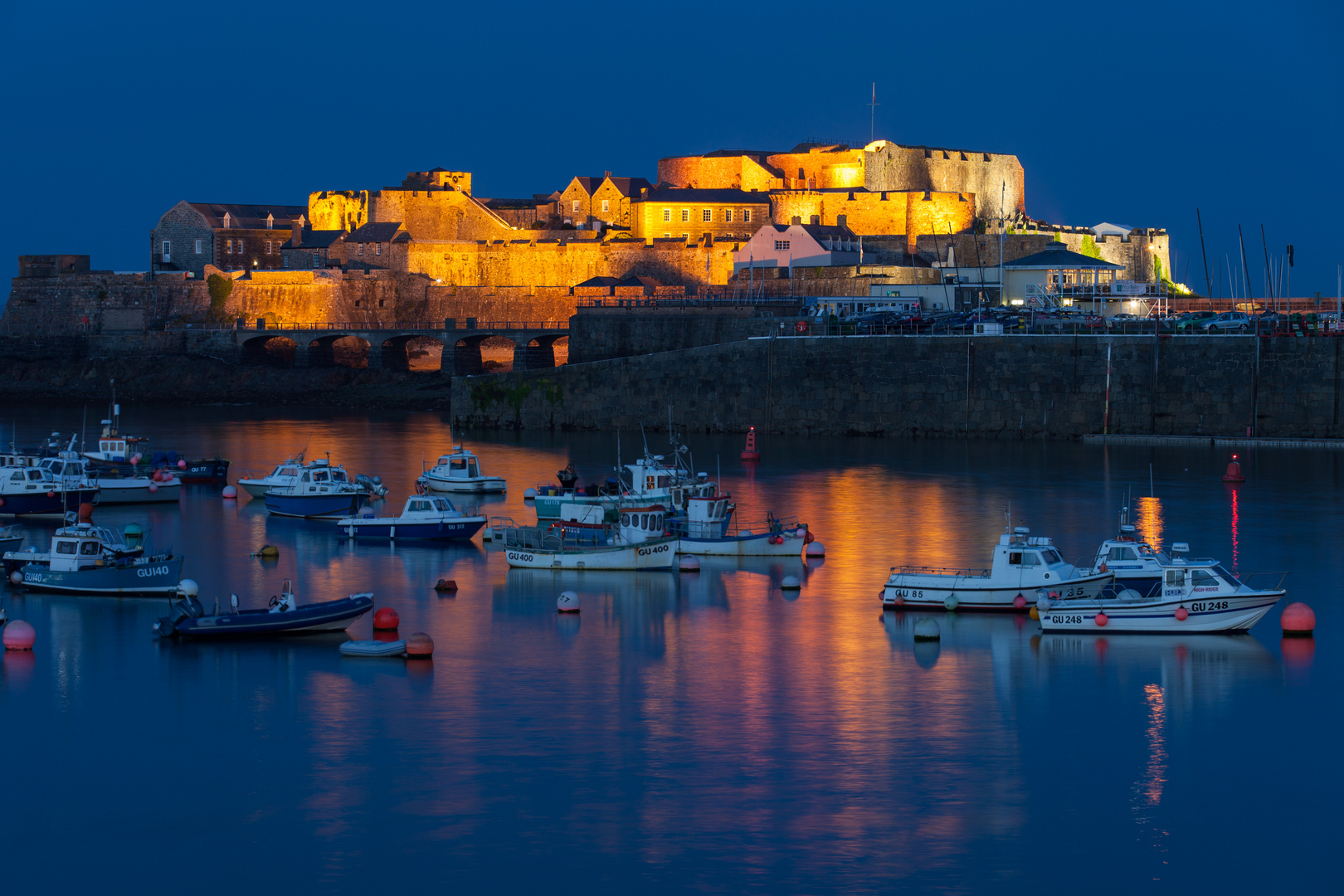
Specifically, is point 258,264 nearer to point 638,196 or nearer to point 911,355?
point 638,196

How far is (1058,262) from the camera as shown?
5391cm

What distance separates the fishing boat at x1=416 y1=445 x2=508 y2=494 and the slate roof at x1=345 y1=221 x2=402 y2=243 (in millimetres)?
37126

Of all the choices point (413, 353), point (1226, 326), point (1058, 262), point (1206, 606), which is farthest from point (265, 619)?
point (413, 353)

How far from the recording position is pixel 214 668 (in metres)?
17.2

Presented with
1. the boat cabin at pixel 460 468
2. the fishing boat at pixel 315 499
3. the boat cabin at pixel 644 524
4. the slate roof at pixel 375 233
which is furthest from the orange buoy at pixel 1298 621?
the slate roof at pixel 375 233

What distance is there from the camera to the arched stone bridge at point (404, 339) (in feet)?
199

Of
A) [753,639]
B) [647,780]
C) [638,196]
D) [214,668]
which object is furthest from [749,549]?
[638,196]

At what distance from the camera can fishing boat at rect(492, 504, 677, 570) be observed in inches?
888

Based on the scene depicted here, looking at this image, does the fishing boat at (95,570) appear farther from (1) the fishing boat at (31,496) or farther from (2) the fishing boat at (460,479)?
(2) the fishing boat at (460,479)

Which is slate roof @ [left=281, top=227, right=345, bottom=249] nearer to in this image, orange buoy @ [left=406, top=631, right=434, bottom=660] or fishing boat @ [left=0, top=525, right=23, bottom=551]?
fishing boat @ [left=0, top=525, right=23, bottom=551]

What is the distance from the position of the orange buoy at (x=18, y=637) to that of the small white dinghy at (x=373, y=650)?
333 cm

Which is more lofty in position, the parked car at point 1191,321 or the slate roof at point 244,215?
the slate roof at point 244,215

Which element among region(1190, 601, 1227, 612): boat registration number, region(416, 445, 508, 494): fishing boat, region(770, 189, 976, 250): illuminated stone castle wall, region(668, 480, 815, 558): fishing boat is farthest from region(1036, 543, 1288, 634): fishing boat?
region(770, 189, 976, 250): illuminated stone castle wall

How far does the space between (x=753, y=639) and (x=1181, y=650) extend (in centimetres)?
451
